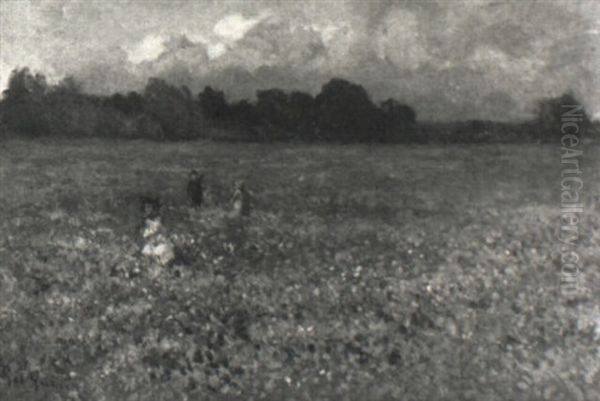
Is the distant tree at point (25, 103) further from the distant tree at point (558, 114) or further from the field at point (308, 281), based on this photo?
the distant tree at point (558, 114)

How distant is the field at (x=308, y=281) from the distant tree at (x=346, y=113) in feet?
1.36

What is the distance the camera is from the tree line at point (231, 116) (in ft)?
35.3

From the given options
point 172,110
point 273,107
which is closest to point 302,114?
point 273,107


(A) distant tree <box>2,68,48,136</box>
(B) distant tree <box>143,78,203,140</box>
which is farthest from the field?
(A) distant tree <box>2,68,48,136</box>

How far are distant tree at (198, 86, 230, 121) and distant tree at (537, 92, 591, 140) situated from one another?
5.54m

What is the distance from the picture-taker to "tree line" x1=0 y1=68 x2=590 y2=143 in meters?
10.8

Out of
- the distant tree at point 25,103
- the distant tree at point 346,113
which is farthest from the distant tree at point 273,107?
the distant tree at point 25,103

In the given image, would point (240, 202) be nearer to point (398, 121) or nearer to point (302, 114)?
point (302, 114)

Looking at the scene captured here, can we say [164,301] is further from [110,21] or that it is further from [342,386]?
[110,21]

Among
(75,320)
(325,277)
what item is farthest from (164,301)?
(325,277)

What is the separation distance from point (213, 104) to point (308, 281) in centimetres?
487

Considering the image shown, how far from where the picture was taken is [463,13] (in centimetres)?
1002

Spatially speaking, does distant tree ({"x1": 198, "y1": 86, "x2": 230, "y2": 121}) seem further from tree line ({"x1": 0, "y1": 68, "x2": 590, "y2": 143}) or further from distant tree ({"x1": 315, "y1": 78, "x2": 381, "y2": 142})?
distant tree ({"x1": 315, "y1": 78, "x2": 381, "y2": 142})

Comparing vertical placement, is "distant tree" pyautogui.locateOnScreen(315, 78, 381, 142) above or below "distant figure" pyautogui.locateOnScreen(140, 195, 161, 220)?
above
